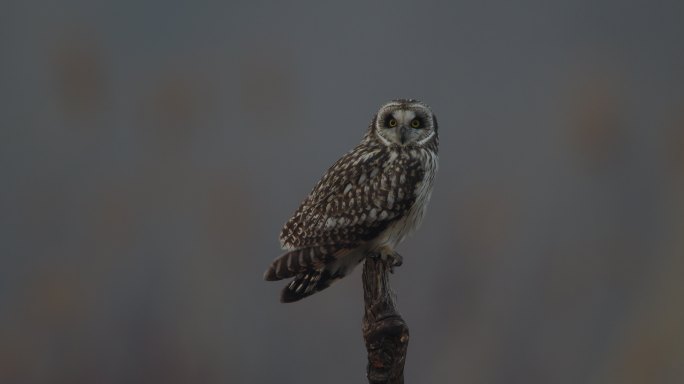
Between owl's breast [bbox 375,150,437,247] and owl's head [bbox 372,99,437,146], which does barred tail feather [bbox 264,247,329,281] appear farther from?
owl's head [bbox 372,99,437,146]

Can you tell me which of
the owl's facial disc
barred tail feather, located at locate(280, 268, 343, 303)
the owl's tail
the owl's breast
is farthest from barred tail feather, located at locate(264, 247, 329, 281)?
the owl's facial disc

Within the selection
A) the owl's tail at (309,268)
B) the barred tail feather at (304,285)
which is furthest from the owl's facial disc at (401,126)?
the barred tail feather at (304,285)

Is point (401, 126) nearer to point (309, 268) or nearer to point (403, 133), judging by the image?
point (403, 133)

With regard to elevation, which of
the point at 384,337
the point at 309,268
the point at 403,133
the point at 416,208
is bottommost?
the point at 384,337

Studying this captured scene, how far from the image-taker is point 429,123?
8.94 feet

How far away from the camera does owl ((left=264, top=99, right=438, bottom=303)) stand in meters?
2.65

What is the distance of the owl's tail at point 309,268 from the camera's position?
2.57 metres

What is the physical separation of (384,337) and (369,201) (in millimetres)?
429

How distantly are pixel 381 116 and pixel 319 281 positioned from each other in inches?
22.8

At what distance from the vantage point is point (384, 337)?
2.52 meters

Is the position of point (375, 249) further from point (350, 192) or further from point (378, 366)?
point (378, 366)

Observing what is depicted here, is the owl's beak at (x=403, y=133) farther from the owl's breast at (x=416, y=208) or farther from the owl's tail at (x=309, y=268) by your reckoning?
the owl's tail at (x=309, y=268)

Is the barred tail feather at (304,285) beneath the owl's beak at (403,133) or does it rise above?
beneath

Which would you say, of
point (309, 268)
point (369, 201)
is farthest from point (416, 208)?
point (309, 268)
